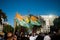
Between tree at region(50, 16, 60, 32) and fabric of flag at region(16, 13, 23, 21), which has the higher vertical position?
fabric of flag at region(16, 13, 23, 21)

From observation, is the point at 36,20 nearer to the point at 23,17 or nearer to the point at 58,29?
the point at 23,17

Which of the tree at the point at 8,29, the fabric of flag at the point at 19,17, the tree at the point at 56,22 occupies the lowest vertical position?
the tree at the point at 8,29

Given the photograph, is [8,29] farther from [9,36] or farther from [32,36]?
[32,36]

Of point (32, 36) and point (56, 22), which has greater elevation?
point (56, 22)

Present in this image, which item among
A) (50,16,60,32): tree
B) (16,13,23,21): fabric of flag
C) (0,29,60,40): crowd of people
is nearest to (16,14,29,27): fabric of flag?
(16,13,23,21): fabric of flag

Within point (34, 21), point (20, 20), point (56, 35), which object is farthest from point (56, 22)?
point (20, 20)

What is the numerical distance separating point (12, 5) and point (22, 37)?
0.46 m

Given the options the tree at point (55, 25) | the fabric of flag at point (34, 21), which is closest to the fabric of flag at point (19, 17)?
the fabric of flag at point (34, 21)

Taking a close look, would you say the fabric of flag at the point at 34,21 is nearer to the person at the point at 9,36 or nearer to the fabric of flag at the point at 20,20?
the fabric of flag at the point at 20,20

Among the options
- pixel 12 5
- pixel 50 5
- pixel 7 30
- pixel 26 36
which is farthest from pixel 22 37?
pixel 50 5

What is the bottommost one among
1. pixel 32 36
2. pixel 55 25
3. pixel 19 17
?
pixel 32 36

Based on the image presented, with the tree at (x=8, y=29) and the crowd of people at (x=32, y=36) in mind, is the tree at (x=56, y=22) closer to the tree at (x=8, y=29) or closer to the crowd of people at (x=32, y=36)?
the crowd of people at (x=32, y=36)

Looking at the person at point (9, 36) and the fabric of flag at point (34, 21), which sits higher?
the fabric of flag at point (34, 21)

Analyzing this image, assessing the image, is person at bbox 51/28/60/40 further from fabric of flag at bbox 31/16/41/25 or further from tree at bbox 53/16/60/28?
fabric of flag at bbox 31/16/41/25
